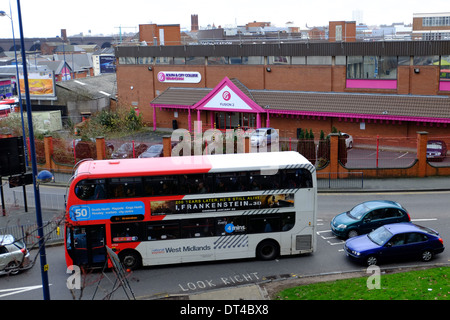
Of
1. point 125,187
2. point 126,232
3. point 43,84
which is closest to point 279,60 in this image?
point 43,84

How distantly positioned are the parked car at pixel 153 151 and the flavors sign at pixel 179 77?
1418 cm

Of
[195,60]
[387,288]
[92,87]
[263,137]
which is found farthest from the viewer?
[92,87]

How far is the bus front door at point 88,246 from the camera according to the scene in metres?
16.8

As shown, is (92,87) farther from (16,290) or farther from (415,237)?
(415,237)

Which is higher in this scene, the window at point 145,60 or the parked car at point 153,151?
the window at point 145,60

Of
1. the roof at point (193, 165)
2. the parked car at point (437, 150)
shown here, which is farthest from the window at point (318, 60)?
the roof at point (193, 165)

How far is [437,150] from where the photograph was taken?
29.3 metres

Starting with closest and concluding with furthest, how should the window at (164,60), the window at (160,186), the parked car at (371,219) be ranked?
the window at (160,186) < the parked car at (371,219) < the window at (164,60)

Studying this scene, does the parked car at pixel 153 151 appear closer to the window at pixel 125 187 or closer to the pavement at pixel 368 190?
the pavement at pixel 368 190

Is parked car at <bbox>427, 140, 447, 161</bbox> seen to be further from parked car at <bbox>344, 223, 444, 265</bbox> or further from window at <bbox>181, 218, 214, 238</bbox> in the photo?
window at <bbox>181, 218, 214, 238</bbox>

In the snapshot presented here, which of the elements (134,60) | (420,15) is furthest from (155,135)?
(420,15)

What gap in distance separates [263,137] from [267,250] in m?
17.8

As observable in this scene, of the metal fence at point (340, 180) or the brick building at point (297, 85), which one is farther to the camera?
the brick building at point (297, 85)

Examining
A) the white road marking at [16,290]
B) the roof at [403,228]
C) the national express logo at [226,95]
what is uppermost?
the national express logo at [226,95]
